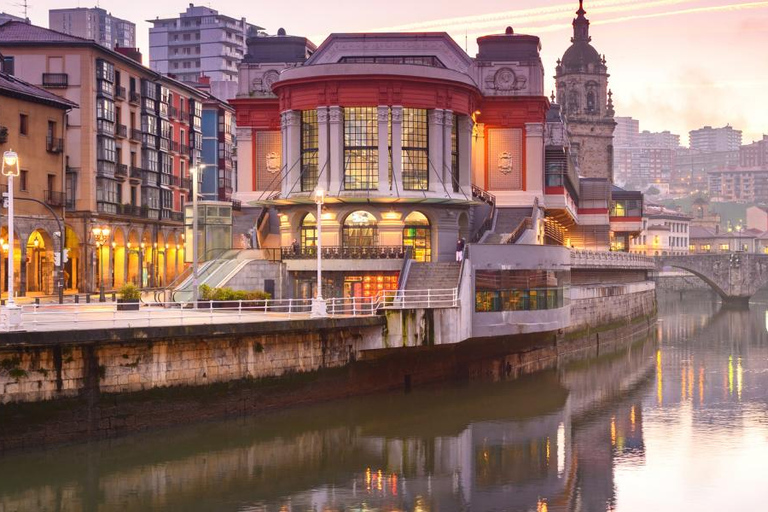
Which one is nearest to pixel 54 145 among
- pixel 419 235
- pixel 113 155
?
pixel 113 155

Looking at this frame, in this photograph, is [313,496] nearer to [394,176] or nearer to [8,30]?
[394,176]

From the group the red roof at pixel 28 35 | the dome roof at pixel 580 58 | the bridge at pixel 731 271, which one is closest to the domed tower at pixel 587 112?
the dome roof at pixel 580 58

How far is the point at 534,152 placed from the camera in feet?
270

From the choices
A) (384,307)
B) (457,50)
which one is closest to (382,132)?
(457,50)

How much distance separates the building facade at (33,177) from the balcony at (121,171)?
37.2 feet

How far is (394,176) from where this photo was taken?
70.3m

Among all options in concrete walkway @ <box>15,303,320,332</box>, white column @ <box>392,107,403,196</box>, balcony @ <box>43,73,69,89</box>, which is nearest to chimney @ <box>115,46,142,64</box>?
balcony @ <box>43,73,69,89</box>

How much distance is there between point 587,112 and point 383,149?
427 ft

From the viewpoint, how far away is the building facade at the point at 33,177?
79.7 meters

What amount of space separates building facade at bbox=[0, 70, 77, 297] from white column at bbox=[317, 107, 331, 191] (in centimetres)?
2112

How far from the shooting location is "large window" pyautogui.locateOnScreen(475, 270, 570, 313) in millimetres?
58688

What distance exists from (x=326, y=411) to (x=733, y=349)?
53.3 m

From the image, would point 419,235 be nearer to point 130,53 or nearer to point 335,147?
point 335,147

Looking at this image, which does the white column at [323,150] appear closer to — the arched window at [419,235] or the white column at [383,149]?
the white column at [383,149]
